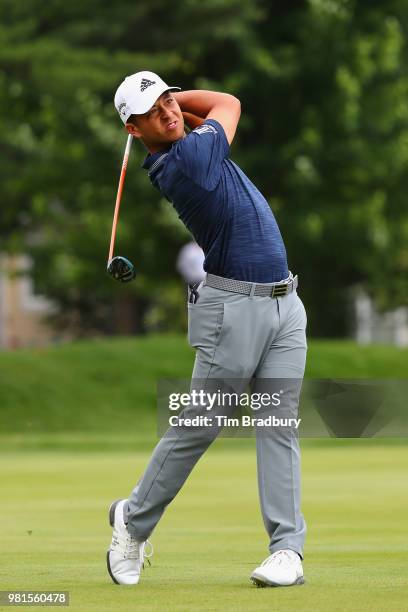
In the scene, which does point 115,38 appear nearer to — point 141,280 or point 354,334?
point 141,280

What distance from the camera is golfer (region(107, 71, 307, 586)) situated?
6020 mm

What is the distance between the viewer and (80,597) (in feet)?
18.5

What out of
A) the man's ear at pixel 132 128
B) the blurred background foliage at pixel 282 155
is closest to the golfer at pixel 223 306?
the man's ear at pixel 132 128

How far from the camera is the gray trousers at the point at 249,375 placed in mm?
6070

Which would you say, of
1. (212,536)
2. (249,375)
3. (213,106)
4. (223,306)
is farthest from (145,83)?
(212,536)

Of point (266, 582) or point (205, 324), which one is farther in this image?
point (205, 324)

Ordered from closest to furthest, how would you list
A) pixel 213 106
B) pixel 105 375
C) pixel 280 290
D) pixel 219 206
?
pixel 219 206 → pixel 280 290 → pixel 213 106 → pixel 105 375

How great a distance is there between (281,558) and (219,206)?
4.32 feet

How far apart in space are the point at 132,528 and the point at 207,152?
1.48m

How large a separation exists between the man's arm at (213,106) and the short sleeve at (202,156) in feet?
0.56

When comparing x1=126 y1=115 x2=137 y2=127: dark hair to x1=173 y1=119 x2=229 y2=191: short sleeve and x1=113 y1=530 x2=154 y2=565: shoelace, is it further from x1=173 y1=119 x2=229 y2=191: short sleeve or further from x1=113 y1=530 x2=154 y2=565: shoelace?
x1=113 y1=530 x2=154 y2=565: shoelace

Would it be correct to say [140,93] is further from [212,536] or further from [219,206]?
[212,536]

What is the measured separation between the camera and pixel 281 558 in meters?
5.92

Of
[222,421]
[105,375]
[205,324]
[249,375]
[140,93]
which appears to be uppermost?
[140,93]
